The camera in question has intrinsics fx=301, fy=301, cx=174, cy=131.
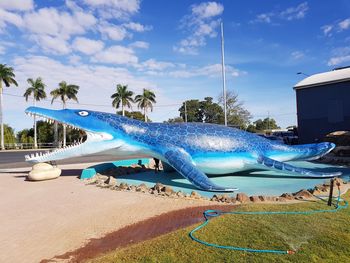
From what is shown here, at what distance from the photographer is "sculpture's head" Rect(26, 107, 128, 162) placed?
427 inches

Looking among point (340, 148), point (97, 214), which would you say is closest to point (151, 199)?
point (97, 214)

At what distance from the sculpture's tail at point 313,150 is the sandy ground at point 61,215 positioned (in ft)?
21.5

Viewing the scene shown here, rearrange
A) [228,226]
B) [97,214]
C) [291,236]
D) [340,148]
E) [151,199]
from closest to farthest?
[291,236] < [228,226] < [97,214] < [151,199] < [340,148]

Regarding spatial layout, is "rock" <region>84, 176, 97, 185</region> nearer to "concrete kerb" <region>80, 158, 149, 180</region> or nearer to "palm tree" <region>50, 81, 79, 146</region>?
"concrete kerb" <region>80, 158, 149, 180</region>

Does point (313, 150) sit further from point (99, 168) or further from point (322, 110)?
point (322, 110)

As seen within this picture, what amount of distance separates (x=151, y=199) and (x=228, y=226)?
3.26 m

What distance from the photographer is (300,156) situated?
504 inches

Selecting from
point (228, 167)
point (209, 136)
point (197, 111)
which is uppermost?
point (197, 111)

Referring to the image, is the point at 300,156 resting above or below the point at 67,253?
A: above

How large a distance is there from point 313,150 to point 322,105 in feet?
48.6

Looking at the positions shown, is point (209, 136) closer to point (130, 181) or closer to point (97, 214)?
point (130, 181)

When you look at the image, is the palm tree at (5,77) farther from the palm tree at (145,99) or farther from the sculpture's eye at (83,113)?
the sculpture's eye at (83,113)

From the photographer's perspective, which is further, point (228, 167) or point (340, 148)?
point (340, 148)

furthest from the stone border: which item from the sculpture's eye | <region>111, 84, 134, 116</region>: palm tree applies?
<region>111, 84, 134, 116</region>: palm tree
